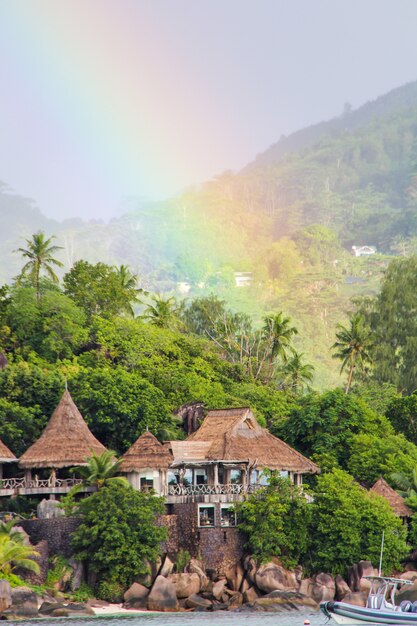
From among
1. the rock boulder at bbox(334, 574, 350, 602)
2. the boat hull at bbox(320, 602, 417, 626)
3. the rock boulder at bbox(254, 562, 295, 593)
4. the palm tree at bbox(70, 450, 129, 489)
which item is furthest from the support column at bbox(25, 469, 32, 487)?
the boat hull at bbox(320, 602, 417, 626)

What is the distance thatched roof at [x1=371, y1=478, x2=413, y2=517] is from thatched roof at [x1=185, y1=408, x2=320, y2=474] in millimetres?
3023

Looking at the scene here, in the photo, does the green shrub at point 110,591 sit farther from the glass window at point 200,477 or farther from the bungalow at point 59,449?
the glass window at point 200,477

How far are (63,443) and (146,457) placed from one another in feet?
13.0

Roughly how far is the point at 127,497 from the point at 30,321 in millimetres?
25711

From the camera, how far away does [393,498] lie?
176 ft

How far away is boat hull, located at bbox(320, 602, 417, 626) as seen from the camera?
A: 3925 cm

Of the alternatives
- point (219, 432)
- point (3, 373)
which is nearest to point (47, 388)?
point (3, 373)

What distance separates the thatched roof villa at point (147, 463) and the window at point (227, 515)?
3.07 meters

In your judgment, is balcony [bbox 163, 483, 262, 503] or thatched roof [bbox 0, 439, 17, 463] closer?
balcony [bbox 163, 483, 262, 503]

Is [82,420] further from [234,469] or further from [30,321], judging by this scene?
[30,321]

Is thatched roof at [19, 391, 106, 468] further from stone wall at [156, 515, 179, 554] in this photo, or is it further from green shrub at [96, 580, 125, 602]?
green shrub at [96, 580, 125, 602]

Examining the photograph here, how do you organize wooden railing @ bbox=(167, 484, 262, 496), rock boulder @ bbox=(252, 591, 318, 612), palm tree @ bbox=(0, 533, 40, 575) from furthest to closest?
wooden railing @ bbox=(167, 484, 262, 496), rock boulder @ bbox=(252, 591, 318, 612), palm tree @ bbox=(0, 533, 40, 575)

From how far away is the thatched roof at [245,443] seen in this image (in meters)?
Answer: 53.1

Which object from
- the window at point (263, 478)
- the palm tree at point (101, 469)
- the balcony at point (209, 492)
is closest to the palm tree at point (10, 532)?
the palm tree at point (101, 469)
